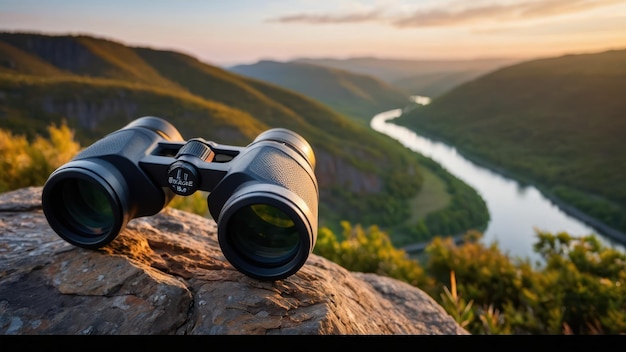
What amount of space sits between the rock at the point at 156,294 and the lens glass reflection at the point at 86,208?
0.12 m

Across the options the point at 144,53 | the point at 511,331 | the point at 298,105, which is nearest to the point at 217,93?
the point at 298,105

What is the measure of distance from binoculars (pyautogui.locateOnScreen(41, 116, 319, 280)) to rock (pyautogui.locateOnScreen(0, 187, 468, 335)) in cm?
14

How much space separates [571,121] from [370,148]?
20864mm

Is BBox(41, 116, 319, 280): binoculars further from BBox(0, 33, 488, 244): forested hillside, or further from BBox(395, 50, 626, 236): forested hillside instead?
BBox(0, 33, 488, 244): forested hillside

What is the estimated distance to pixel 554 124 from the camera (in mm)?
42562

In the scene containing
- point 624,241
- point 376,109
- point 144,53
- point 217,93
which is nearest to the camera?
point 624,241

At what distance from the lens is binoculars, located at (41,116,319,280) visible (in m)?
1.74

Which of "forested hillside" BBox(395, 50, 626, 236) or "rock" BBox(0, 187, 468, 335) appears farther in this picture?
"forested hillside" BBox(395, 50, 626, 236)

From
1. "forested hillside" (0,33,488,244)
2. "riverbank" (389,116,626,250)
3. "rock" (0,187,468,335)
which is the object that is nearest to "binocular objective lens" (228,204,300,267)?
"rock" (0,187,468,335)

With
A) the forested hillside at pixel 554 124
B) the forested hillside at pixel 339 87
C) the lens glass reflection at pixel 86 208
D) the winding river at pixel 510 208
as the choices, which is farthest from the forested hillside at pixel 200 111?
the forested hillside at pixel 339 87

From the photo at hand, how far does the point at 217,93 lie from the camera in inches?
2037

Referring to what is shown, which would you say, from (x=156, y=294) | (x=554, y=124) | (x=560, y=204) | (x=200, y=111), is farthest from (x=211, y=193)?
(x=554, y=124)

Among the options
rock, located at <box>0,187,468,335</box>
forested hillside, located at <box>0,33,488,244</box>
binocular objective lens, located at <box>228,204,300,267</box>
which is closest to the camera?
rock, located at <box>0,187,468,335</box>
